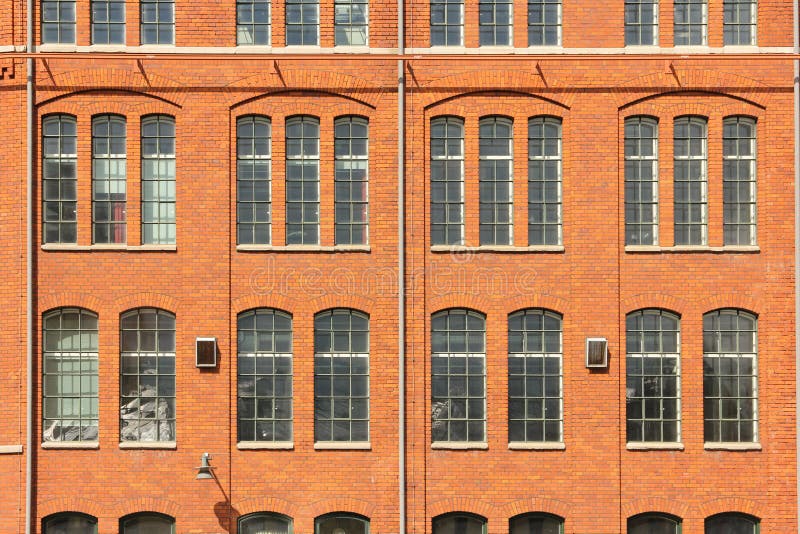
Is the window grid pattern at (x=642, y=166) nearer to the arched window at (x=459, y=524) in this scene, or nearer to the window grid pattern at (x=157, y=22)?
the arched window at (x=459, y=524)

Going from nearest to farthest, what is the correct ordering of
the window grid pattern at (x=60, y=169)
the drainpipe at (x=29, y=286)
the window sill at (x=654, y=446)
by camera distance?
the drainpipe at (x=29, y=286), the window sill at (x=654, y=446), the window grid pattern at (x=60, y=169)

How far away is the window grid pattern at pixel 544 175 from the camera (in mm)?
16672

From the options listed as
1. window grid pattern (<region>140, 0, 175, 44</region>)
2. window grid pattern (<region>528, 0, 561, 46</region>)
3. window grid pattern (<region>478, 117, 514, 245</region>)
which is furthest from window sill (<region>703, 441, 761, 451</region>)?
window grid pattern (<region>140, 0, 175, 44</region>)

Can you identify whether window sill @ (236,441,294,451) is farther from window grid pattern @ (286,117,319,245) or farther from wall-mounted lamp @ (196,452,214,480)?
window grid pattern @ (286,117,319,245)

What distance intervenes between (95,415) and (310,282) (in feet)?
15.0

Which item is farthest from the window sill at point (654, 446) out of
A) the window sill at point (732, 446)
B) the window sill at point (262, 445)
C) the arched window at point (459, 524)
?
the window sill at point (262, 445)

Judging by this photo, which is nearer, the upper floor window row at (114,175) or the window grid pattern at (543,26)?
the upper floor window row at (114,175)

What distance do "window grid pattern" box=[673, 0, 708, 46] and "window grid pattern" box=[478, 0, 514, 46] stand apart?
305 centimetres

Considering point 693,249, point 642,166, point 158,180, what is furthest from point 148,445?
point 693,249

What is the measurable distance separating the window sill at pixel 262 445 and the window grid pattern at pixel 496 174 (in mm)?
5089

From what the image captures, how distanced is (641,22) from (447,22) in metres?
3.56

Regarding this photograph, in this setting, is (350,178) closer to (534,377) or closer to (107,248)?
(107,248)

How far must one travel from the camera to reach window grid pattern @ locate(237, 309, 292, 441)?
1650 cm

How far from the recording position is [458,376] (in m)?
16.5
